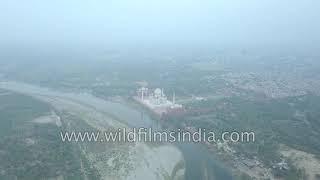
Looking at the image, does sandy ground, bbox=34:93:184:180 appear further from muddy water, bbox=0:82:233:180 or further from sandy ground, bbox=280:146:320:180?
sandy ground, bbox=280:146:320:180

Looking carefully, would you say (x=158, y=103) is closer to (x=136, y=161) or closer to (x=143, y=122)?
(x=143, y=122)

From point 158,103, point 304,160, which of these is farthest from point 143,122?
point 304,160

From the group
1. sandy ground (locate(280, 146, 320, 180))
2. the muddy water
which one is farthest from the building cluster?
sandy ground (locate(280, 146, 320, 180))

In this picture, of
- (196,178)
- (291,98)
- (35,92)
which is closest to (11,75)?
(35,92)

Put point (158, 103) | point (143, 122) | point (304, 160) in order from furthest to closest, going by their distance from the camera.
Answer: point (158, 103)
point (143, 122)
point (304, 160)

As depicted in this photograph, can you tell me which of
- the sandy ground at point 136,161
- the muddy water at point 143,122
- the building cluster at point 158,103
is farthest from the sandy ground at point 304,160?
the building cluster at point 158,103
